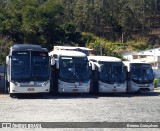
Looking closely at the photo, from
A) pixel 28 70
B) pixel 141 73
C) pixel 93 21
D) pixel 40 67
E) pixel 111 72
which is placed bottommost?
pixel 141 73

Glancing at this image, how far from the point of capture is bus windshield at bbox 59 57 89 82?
23219 millimetres

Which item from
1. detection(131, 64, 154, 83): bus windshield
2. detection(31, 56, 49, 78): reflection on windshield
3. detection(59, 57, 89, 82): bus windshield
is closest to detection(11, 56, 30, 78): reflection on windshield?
detection(31, 56, 49, 78): reflection on windshield

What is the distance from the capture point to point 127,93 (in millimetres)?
27375

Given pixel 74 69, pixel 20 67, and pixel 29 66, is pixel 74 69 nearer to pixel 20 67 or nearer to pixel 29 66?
pixel 29 66

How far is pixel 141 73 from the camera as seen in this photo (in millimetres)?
26281

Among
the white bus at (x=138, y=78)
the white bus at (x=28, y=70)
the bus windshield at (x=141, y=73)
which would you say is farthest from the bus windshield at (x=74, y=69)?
the bus windshield at (x=141, y=73)

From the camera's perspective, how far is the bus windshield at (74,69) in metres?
23.2

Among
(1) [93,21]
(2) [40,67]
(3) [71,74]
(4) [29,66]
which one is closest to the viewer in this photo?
(4) [29,66]

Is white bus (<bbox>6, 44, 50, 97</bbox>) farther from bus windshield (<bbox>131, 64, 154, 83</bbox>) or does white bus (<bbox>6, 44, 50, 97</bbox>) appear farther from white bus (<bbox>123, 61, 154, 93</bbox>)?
bus windshield (<bbox>131, 64, 154, 83</bbox>)

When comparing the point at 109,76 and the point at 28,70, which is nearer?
the point at 28,70

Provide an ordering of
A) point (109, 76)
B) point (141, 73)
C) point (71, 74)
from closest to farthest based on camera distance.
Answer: point (71, 74) < point (109, 76) < point (141, 73)

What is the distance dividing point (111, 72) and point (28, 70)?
5.33m

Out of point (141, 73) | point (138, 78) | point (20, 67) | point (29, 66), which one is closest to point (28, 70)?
point (29, 66)

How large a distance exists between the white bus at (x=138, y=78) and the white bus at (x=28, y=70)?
249 inches
